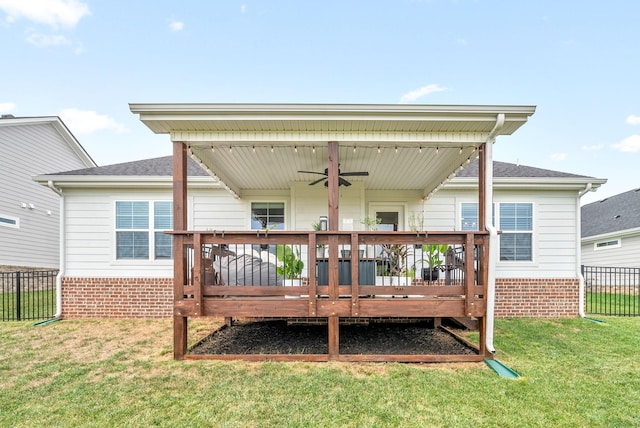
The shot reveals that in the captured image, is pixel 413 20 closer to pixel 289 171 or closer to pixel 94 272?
pixel 289 171

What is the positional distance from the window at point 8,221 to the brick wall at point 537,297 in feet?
44.1

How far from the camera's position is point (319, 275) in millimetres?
4629

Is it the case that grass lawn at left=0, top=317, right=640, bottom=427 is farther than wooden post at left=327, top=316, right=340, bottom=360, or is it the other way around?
wooden post at left=327, top=316, right=340, bottom=360

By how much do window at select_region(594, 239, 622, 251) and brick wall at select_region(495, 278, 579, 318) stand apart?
8.31 metres

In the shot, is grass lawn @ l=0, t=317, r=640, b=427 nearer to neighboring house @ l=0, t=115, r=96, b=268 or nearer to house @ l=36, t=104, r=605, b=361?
house @ l=36, t=104, r=605, b=361

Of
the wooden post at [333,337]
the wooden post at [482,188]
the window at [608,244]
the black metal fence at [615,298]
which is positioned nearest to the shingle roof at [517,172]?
the black metal fence at [615,298]

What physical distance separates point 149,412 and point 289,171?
4495 mm

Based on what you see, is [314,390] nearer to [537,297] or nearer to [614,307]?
[537,297]

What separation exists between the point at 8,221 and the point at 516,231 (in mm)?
13885

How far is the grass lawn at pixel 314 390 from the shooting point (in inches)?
112

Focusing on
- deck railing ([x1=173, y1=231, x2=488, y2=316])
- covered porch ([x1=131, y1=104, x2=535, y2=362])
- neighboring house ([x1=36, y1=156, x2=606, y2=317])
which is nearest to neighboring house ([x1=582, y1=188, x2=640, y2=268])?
neighboring house ([x1=36, y1=156, x2=606, y2=317])

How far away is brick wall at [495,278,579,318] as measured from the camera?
6.84 m

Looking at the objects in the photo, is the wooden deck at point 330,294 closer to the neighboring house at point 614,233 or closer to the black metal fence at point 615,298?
the black metal fence at point 615,298

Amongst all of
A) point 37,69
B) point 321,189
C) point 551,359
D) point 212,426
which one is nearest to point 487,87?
point 321,189
